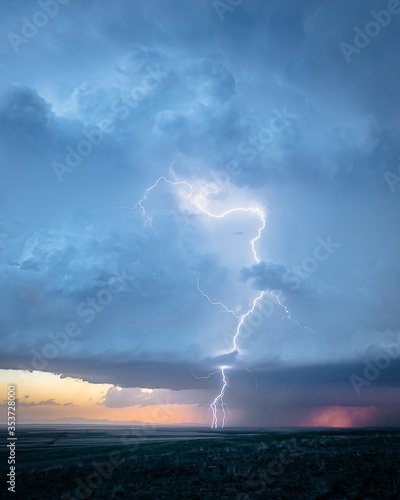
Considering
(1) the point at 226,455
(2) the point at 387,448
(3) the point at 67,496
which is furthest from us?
(1) the point at 226,455

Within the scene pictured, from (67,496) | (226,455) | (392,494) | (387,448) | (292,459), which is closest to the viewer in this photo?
(392,494)

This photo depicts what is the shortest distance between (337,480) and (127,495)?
9870mm

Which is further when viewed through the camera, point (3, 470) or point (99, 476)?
point (3, 470)

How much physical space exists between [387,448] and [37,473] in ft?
73.7

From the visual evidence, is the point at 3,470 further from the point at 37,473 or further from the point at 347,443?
the point at 347,443

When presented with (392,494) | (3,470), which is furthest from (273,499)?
(3,470)

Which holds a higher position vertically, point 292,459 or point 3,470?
point 292,459

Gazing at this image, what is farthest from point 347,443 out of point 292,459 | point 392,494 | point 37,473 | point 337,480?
point 37,473

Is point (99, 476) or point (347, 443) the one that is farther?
point (347, 443)

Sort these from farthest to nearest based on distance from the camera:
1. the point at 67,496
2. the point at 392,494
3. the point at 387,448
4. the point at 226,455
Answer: the point at 226,455 < the point at 387,448 < the point at 67,496 < the point at 392,494

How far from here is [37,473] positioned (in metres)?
20.8

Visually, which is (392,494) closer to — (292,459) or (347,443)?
(292,459)

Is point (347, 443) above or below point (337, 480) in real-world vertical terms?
below

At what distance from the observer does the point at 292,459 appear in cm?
1905
